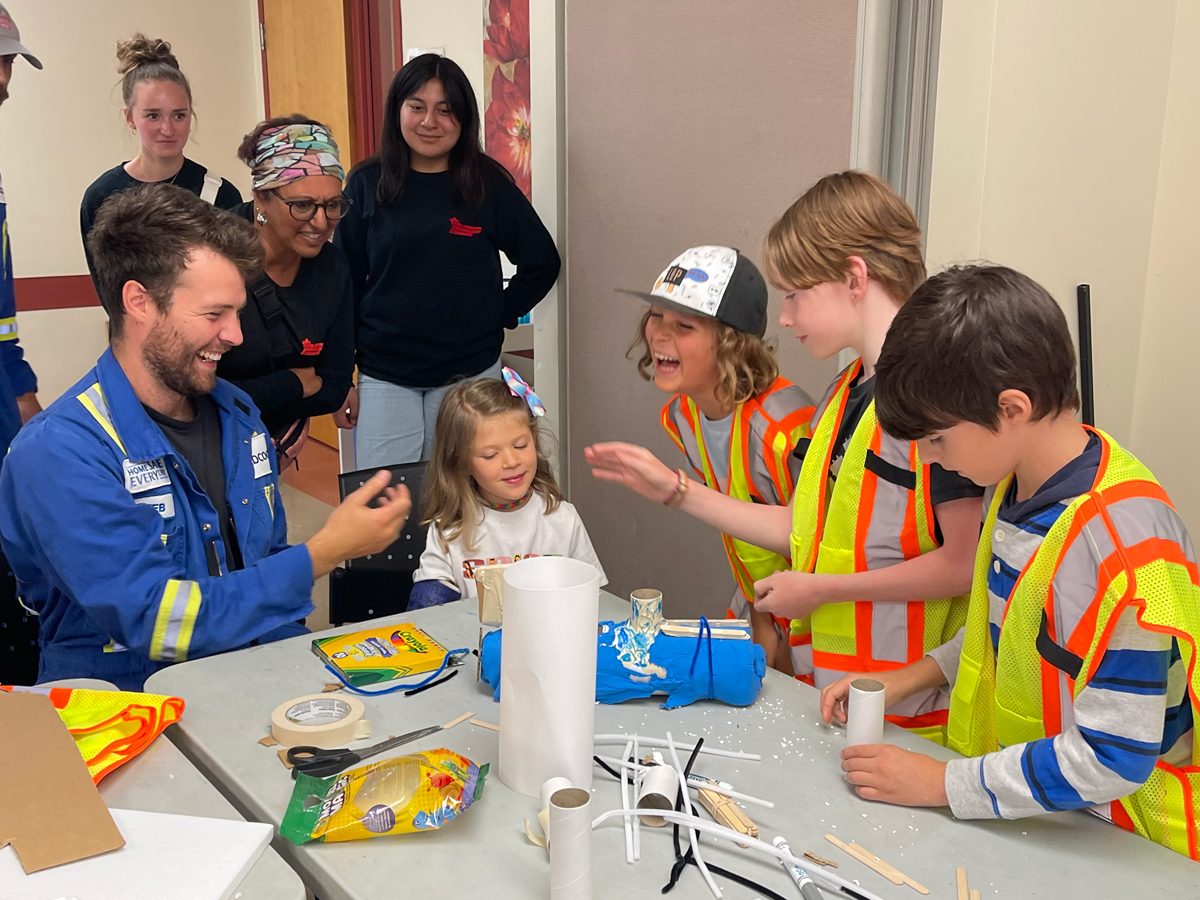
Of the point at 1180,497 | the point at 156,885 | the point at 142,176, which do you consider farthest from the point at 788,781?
the point at 142,176

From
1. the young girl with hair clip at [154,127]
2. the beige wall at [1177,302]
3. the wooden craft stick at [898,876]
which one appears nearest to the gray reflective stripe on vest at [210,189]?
the young girl with hair clip at [154,127]

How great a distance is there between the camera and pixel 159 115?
3.19 meters

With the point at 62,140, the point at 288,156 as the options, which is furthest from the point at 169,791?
the point at 62,140

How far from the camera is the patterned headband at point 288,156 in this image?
2.51m

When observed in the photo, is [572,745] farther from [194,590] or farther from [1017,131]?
[1017,131]

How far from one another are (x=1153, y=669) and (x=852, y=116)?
5.30ft

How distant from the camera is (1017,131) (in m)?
2.29

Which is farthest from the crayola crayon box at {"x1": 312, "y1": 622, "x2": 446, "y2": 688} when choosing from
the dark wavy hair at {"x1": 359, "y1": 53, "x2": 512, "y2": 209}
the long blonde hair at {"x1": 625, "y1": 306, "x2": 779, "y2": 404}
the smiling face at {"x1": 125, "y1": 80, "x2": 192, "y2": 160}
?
the smiling face at {"x1": 125, "y1": 80, "x2": 192, "y2": 160}

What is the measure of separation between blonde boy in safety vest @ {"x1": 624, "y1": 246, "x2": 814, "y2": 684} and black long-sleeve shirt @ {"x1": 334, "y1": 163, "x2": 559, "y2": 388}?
3.69ft

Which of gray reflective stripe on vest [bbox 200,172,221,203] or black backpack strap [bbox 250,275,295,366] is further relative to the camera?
gray reflective stripe on vest [bbox 200,172,221,203]

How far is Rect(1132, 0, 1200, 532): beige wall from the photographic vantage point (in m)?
2.47

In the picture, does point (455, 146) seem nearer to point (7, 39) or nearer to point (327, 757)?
point (7, 39)

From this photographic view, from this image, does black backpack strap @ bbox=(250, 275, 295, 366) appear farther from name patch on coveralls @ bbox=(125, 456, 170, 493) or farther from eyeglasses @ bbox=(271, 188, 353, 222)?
name patch on coveralls @ bbox=(125, 456, 170, 493)

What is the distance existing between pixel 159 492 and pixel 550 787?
971 mm
